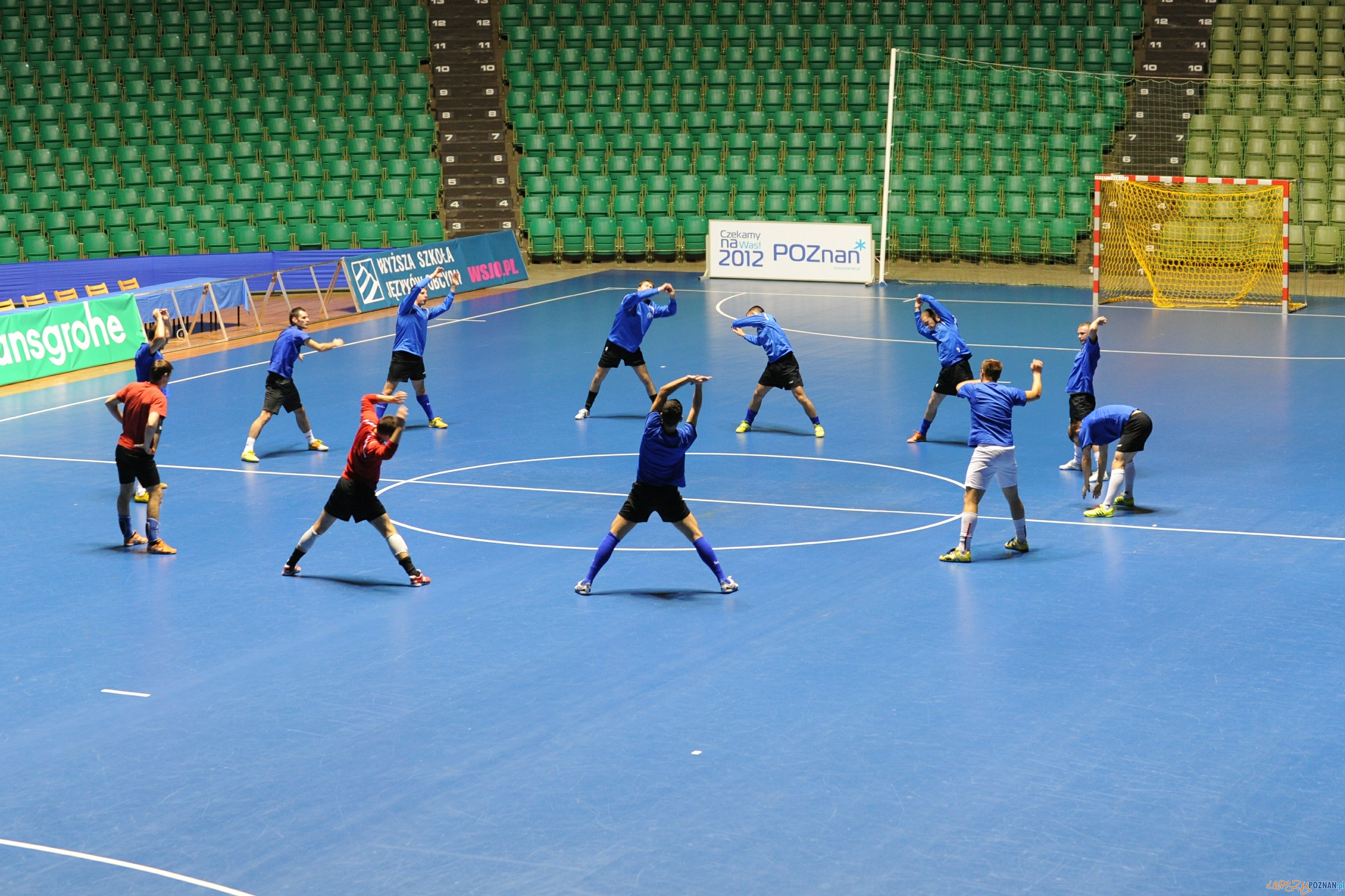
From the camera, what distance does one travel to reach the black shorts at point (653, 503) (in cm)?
1226

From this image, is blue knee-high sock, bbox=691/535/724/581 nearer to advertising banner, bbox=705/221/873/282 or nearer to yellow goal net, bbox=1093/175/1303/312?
yellow goal net, bbox=1093/175/1303/312

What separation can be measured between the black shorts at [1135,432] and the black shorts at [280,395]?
372 inches

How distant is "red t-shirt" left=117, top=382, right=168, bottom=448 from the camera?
14023 mm

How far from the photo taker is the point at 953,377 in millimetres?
18062

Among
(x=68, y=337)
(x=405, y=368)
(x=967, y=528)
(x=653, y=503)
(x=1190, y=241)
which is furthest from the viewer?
(x=1190, y=241)

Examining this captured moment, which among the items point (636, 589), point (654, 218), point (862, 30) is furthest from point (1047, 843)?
point (862, 30)

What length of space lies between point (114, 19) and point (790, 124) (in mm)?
18350

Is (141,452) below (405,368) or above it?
below

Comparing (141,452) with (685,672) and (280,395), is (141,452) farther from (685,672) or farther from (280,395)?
(685,672)

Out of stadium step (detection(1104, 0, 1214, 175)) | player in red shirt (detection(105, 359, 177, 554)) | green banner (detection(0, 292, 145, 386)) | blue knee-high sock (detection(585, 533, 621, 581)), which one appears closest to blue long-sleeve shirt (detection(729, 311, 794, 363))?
blue knee-high sock (detection(585, 533, 621, 581))

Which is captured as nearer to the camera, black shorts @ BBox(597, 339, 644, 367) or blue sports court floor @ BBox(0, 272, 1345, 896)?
blue sports court floor @ BBox(0, 272, 1345, 896)

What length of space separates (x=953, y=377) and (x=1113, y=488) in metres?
3.56

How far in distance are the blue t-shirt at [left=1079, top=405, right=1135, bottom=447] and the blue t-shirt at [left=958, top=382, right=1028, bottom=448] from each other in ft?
5.02

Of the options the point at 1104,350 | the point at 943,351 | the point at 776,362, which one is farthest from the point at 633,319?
the point at 1104,350
